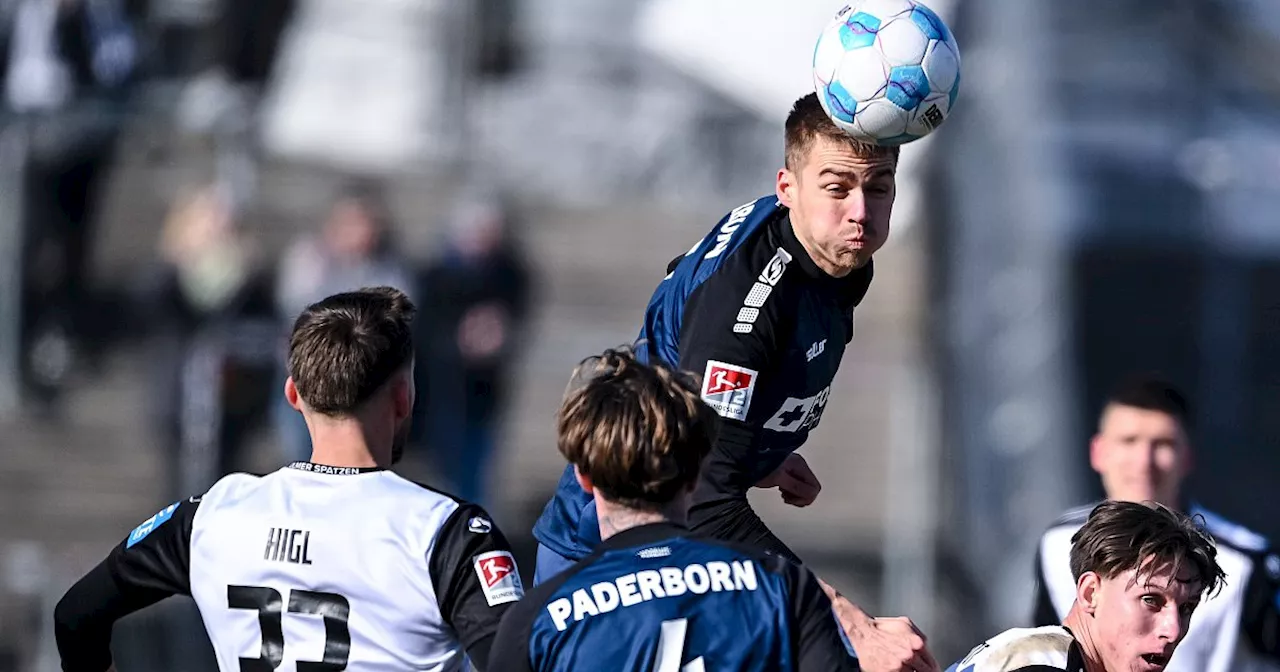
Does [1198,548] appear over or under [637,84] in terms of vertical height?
under

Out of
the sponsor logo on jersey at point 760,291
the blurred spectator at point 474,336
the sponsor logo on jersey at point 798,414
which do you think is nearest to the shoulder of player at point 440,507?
the sponsor logo on jersey at point 760,291

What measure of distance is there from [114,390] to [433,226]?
335cm

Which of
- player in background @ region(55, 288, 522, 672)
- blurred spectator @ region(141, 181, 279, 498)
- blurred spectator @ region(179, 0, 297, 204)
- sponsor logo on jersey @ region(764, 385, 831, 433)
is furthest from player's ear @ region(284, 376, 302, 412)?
blurred spectator @ region(179, 0, 297, 204)

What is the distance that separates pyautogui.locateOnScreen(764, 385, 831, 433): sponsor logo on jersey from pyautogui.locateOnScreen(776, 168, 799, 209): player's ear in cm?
54

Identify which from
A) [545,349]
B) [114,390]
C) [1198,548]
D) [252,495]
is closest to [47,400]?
[114,390]

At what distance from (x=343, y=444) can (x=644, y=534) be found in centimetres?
89

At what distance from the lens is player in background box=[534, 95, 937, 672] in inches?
185

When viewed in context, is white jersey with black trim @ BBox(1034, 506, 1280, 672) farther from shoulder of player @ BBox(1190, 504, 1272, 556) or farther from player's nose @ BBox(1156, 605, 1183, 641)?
player's nose @ BBox(1156, 605, 1183, 641)

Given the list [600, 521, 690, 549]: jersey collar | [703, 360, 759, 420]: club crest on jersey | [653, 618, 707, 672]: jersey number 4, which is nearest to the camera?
[653, 618, 707, 672]: jersey number 4

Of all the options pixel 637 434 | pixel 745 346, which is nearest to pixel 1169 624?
pixel 745 346

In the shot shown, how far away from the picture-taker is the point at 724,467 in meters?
4.76

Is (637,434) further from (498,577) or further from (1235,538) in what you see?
(1235,538)

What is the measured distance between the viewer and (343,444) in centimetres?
434

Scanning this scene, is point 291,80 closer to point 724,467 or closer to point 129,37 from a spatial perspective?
point 129,37
